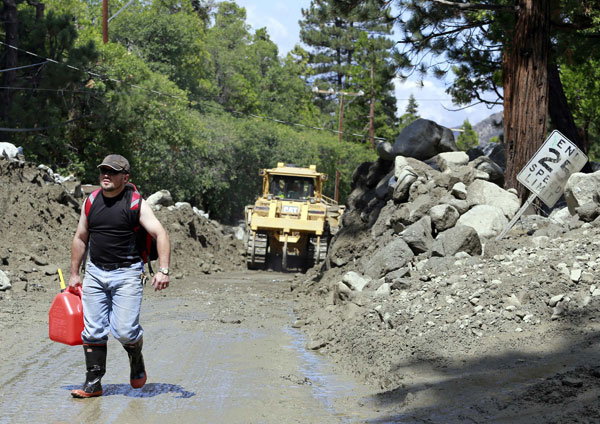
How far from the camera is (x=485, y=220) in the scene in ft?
Result: 38.6

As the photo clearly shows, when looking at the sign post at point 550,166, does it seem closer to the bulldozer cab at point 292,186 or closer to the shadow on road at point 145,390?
the shadow on road at point 145,390

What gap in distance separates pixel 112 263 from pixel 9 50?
20999mm

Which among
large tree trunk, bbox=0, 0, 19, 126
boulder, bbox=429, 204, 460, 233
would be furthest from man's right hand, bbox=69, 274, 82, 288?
large tree trunk, bbox=0, 0, 19, 126

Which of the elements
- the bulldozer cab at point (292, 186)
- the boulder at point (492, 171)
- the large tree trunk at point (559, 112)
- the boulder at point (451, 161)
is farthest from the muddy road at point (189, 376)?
the bulldozer cab at point (292, 186)

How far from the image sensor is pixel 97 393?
610 centimetres

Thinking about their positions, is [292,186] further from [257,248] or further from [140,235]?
[140,235]

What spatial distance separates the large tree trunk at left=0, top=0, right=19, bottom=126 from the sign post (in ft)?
62.4

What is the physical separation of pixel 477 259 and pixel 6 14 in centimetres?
1983

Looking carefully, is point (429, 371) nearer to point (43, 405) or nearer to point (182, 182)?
point (43, 405)

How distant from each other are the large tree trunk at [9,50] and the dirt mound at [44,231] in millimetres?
3969

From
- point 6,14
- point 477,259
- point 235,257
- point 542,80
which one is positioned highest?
point 6,14

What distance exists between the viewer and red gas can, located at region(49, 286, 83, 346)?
20.2 feet

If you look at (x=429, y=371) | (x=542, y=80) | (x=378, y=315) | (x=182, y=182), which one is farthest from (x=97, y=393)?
(x=182, y=182)

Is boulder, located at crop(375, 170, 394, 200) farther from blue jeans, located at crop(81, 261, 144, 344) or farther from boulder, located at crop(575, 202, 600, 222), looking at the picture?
blue jeans, located at crop(81, 261, 144, 344)
